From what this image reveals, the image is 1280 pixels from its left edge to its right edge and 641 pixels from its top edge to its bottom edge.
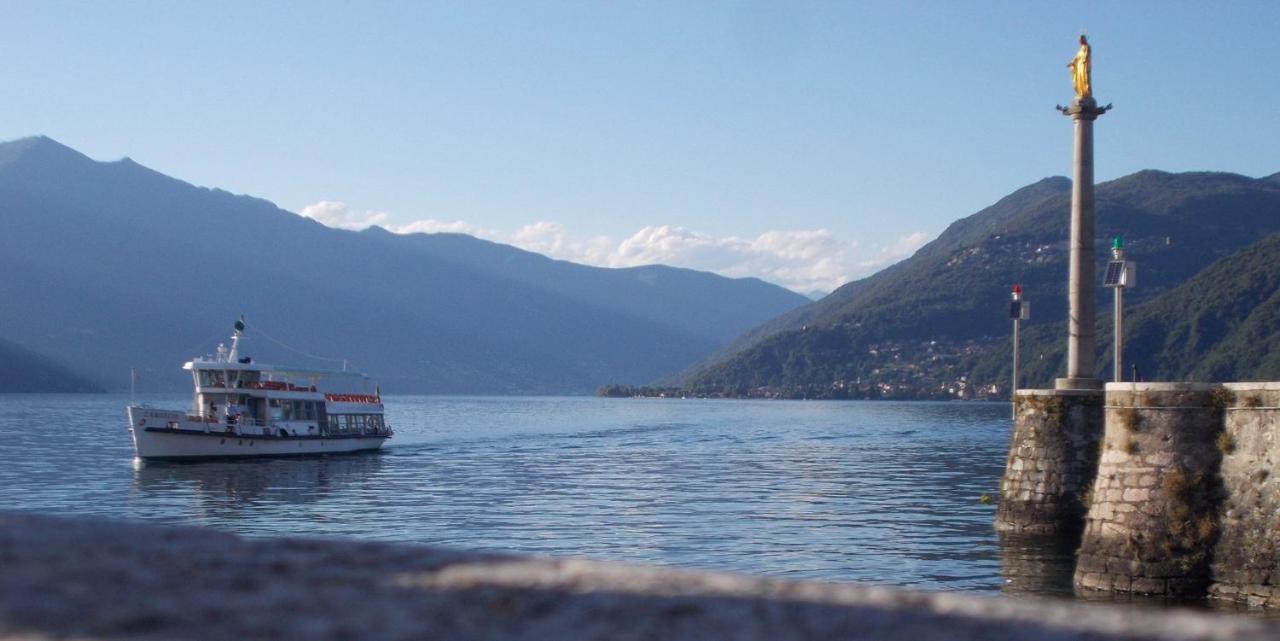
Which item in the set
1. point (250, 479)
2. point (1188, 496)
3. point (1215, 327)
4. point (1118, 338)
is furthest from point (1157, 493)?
point (1215, 327)

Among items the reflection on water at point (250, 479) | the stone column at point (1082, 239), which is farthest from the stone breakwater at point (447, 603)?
the reflection on water at point (250, 479)

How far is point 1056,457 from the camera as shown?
2462cm

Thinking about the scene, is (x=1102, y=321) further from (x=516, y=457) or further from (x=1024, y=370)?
(x=516, y=457)

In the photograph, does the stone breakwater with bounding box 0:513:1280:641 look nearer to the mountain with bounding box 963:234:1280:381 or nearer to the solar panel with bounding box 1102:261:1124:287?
the solar panel with bounding box 1102:261:1124:287

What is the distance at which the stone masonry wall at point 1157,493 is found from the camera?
17922 millimetres

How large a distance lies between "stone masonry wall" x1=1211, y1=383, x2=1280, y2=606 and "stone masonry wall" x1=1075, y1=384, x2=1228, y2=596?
0.18 metres

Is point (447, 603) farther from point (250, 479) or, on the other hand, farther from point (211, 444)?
point (211, 444)

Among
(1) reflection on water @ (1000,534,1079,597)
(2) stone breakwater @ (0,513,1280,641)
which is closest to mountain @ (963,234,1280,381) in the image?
(1) reflection on water @ (1000,534,1079,597)

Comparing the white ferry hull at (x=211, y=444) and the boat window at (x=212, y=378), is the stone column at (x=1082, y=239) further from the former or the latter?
the boat window at (x=212, y=378)

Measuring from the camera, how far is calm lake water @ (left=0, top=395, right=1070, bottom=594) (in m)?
26.8

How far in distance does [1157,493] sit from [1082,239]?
10985 mm

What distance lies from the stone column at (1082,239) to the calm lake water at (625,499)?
4835mm

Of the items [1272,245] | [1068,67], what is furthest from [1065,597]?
[1272,245]

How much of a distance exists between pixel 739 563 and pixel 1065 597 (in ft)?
23.7
